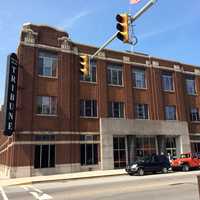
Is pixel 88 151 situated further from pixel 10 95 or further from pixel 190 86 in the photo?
pixel 190 86

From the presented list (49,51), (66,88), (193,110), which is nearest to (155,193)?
(66,88)

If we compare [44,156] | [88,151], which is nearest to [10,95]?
[44,156]

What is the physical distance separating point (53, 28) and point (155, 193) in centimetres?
2408

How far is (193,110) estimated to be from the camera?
40.2 metres

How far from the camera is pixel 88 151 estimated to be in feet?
99.7

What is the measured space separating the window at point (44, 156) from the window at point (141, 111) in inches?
469

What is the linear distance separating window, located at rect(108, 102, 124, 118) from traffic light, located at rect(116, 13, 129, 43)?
23.4m

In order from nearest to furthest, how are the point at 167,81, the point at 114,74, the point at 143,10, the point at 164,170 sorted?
the point at 143,10 < the point at 164,170 < the point at 114,74 < the point at 167,81

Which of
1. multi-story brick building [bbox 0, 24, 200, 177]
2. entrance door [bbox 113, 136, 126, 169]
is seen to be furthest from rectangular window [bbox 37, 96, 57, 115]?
entrance door [bbox 113, 136, 126, 169]

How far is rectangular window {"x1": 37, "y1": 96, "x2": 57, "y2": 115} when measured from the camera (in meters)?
28.9

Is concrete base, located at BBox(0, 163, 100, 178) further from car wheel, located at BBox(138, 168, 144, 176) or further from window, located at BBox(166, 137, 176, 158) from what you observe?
window, located at BBox(166, 137, 176, 158)

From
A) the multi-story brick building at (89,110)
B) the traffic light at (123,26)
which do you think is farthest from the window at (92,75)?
the traffic light at (123,26)

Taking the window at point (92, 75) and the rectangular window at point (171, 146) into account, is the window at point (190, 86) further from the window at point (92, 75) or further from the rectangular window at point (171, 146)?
the window at point (92, 75)

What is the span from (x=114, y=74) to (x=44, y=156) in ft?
44.4
